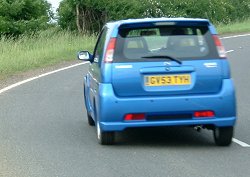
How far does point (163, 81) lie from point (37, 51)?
1769 centimetres

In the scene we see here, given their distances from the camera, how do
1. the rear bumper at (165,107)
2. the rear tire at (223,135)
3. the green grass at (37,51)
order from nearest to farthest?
the rear bumper at (165,107) → the rear tire at (223,135) → the green grass at (37,51)

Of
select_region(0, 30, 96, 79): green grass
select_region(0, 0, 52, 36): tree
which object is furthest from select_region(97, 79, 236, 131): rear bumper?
select_region(0, 0, 52, 36): tree

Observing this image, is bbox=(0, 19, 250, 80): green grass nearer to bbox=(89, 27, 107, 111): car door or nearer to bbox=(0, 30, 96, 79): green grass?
bbox=(0, 30, 96, 79): green grass

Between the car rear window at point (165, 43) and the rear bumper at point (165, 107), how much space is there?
1.53 ft

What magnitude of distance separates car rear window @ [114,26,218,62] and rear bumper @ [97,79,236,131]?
465 millimetres

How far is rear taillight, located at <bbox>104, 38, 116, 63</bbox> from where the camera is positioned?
30.1ft

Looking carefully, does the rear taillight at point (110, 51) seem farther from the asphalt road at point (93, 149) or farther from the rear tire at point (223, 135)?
the rear tire at point (223, 135)

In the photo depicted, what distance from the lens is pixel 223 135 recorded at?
9367mm

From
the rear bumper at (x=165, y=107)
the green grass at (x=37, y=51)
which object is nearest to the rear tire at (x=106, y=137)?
the rear bumper at (x=165, y=107)

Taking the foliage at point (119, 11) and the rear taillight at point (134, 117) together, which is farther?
the foliage at point (119, 11)

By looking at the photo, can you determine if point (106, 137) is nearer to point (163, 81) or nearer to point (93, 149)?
point (93, 149)

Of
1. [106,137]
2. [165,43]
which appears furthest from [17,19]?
[165,43]

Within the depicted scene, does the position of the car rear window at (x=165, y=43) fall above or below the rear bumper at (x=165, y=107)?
above

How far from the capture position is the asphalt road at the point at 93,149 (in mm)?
8062
